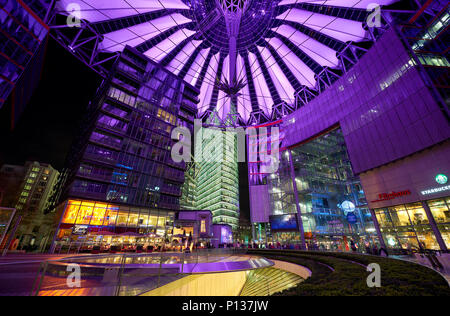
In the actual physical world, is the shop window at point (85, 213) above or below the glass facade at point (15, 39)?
below

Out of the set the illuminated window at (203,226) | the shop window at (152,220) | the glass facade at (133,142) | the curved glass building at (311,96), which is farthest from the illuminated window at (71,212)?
the illuminated window at (203,226)

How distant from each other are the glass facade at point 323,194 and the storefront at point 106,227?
27531mm

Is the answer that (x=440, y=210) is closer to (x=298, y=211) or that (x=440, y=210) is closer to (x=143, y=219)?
(x=298, y=211)

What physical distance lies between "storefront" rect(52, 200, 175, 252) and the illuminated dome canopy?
94.3 ft

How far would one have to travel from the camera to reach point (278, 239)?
44000 mm

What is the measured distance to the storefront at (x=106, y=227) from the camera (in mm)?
25109

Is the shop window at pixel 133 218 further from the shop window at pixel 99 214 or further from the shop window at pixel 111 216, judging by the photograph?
the shop window at pixel 99 214

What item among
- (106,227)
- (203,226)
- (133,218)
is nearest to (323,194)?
(203,226)

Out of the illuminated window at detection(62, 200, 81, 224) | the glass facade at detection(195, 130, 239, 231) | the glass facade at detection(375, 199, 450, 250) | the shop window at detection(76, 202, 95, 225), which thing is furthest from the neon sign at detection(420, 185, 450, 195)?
the glass facade at detection(195, 130, 239, 231)

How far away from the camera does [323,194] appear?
41.5 m

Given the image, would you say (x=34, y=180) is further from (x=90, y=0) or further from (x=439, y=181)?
(x=439, y=181)

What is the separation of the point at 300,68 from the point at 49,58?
168 feet

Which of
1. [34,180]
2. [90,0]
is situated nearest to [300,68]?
[90,0]

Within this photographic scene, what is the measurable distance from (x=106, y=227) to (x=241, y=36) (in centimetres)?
4680
